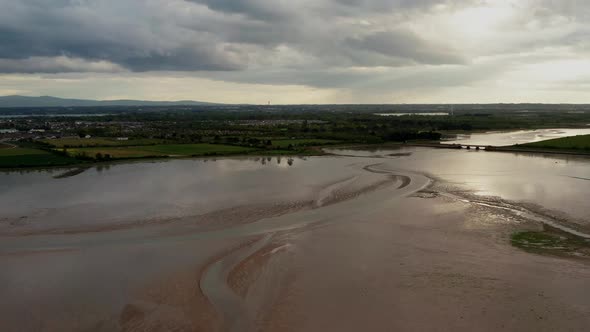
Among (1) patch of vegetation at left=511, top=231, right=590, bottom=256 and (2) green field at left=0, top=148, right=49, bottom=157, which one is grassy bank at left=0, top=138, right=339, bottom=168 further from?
(1) patch of vegetation at left=511, top=231, right=590, bottom=256

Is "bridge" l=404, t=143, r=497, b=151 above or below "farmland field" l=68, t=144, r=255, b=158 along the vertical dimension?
above

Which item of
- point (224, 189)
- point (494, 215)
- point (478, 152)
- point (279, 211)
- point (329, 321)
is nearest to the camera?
point (329, 321)

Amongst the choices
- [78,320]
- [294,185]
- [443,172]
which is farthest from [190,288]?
[443,172]

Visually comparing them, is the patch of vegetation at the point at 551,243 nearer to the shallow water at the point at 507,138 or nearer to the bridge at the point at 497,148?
the bridge at the point at 497,148

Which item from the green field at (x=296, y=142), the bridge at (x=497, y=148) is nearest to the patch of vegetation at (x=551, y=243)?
the bridge at (x=497, y=148)

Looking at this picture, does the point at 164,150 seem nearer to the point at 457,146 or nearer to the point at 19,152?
the point at 19,152

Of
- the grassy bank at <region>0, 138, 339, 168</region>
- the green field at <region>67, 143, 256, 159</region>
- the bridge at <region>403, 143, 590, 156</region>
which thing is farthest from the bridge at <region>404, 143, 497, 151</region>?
the green field at <region>67, 143, 256, 159</region>

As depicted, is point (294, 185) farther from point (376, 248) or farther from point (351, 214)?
point (376, 248)
